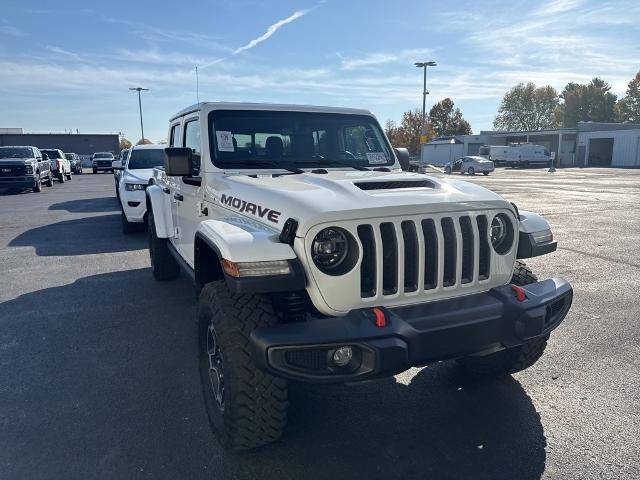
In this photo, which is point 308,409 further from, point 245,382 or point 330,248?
point 330,248

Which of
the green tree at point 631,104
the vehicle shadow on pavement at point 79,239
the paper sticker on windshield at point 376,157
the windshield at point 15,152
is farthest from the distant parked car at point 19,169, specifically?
the green tree at point 631,104

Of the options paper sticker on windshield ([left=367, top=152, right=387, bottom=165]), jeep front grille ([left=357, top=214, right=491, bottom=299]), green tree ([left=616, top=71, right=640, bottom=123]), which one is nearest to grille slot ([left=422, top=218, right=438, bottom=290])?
jeep front grille ([left=357, top=214, right=491, bottom=299])

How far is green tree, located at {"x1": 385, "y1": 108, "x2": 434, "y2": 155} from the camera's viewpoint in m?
62.3

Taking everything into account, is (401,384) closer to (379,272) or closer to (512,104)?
(379,272)

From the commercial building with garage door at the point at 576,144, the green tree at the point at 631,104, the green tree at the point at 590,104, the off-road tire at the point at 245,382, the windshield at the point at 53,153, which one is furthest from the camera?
the green tree at the point at 590,104

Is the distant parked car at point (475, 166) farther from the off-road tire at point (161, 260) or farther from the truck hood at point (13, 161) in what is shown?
the off-road tire at point (161, 260)

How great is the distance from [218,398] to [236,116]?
7.55ft

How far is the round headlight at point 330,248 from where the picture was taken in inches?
97.1

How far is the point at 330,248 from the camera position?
249 cm

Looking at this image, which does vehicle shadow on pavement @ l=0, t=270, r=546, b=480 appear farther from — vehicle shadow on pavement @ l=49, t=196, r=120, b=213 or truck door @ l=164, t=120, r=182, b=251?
vehicle shadow on pavement @ l=49, t=196, r=120, b=213

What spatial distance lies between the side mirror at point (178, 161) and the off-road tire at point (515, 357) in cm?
247

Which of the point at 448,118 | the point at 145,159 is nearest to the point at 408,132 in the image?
the point at 448,118

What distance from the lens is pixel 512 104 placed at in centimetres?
10106

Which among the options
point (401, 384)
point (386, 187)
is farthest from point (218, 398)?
point (386, 187)
